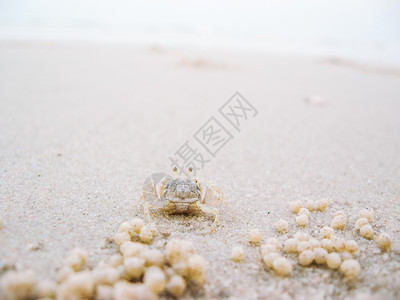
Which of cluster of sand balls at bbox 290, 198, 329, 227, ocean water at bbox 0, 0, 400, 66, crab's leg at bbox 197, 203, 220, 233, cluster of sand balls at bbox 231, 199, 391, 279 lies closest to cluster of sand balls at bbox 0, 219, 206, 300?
cluster of sand balls at bbox 231, 199, 391, 279

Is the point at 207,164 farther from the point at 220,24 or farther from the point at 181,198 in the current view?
the point at 220,24

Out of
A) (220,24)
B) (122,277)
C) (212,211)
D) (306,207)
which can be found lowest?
(122,277)

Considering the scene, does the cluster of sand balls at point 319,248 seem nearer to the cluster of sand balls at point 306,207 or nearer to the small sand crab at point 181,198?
the cluster of sand balls at point 306,207

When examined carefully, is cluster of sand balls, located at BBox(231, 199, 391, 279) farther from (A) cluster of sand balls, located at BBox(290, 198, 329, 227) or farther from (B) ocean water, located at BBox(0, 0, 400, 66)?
(B) ocean water, located at BBox(0, 0, 400, 66)

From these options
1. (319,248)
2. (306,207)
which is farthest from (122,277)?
(306,207)

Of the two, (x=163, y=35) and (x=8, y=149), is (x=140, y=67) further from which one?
(x=163, y=35)

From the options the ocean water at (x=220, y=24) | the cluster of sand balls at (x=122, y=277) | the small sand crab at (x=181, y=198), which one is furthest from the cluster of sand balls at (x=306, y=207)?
the ocean water at (x=220, y=24)
